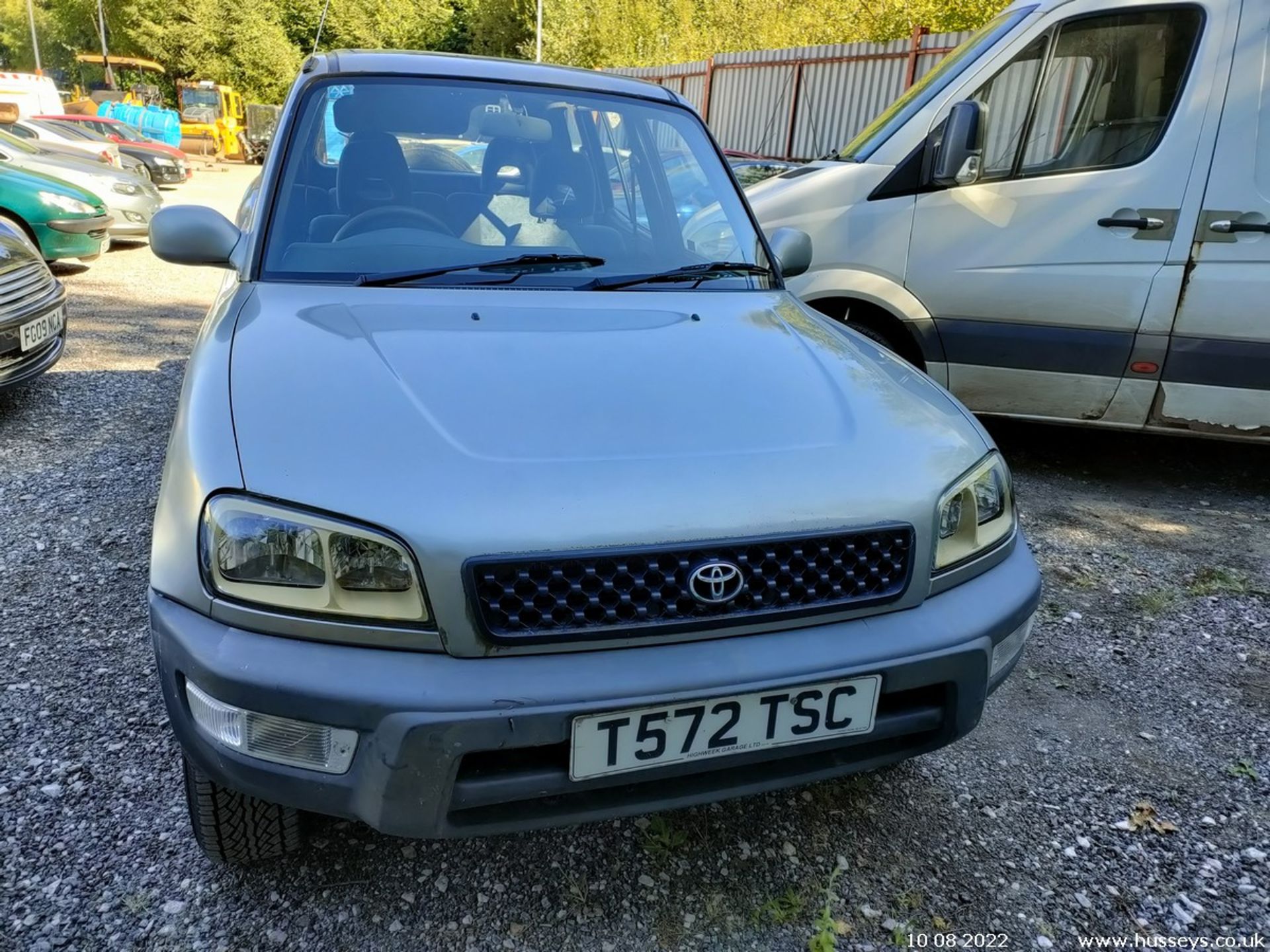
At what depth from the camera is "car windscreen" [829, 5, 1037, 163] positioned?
4.00 m

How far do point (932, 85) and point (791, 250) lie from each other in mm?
1775

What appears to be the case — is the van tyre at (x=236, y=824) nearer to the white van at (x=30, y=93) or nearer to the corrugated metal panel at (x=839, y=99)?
the corrugated metal panel at (x=839, y=99)

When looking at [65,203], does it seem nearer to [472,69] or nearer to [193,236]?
[193,236]

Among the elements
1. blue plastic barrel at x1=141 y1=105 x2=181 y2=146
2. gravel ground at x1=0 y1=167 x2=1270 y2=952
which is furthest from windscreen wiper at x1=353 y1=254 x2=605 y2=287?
blue plastic barrel at x1=141 y1=105 x2=181 y2=146

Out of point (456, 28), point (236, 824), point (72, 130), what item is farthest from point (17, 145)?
point (456, 28)

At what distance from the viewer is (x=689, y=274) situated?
2.54 m

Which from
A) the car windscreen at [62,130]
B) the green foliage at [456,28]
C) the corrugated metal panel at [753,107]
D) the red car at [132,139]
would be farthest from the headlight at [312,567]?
the red car at [132,139]

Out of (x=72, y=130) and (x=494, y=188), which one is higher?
(x=494, y=188)

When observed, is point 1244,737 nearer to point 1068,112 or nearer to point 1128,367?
point 1128,367

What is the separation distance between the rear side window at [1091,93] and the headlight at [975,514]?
246cm

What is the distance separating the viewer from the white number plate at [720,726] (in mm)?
1489

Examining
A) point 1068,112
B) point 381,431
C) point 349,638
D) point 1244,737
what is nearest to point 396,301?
point 381,431

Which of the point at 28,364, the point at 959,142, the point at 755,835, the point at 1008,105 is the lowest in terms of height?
the point at 755,835

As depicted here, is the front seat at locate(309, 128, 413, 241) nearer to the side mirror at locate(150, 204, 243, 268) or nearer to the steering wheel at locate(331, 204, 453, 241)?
the steering wheel at locate(331, 204, 453, 241)
